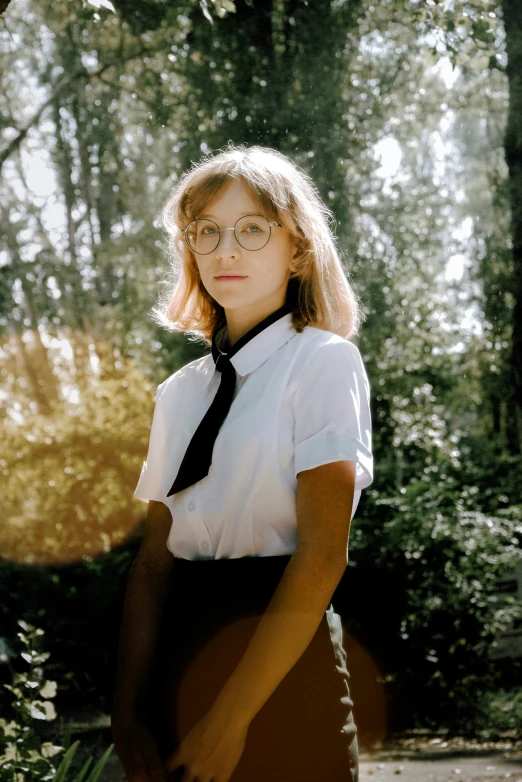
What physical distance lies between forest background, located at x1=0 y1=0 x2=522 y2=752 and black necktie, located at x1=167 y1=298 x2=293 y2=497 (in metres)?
2.79

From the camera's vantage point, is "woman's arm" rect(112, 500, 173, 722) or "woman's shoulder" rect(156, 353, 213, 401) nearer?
"woman's arm" rect(112, 500, 173, 722)

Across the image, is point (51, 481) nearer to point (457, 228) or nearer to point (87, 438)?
point (87, 438)

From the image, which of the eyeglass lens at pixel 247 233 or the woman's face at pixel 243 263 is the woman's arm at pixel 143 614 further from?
the eyeglass lens at pixel 247 233

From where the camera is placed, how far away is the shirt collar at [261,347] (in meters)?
1.85

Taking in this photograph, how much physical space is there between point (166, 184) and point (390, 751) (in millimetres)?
5550

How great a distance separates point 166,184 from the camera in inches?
341

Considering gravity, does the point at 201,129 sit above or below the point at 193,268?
above

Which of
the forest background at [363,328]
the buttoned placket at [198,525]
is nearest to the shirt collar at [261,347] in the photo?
the buttoned placket at [198,525]

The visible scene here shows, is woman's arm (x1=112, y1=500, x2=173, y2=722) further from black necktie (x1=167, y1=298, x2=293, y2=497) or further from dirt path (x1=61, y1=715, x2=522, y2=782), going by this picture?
dirt path (x1=61, y1=715, x2=522, y2=782)

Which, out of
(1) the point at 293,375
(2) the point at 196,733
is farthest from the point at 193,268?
(2) the point at 196,733

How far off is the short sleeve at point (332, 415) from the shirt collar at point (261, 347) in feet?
0.49

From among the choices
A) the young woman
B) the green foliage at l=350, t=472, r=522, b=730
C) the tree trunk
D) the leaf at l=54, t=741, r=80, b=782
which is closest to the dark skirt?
the young woman

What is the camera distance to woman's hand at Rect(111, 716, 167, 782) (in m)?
1.67

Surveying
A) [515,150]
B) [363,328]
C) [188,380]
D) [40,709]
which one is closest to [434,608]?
[363,328]
